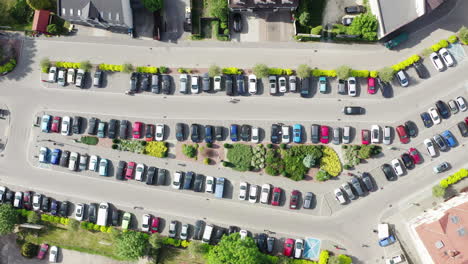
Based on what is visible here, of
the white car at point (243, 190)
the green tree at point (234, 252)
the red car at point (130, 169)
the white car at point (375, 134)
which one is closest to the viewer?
the green tree at point (234, 252)

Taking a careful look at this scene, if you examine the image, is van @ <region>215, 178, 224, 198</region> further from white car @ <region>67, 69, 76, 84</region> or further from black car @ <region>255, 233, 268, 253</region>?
white car @ <region>67, 69, 76, 84</region>

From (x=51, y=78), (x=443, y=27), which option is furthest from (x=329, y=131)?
(x=51, y=78)

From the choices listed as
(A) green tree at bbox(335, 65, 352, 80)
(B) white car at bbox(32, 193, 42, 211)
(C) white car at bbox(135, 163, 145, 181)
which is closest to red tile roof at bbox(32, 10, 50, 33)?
(B) white car at bbox(32, 193, 42, 211)

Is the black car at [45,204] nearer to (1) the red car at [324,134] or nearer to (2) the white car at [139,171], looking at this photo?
(2) the white car at [139,171]

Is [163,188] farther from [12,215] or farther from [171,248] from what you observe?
[12,215]

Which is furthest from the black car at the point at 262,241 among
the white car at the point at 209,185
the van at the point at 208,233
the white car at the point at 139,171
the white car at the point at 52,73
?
the white car at the point at 52,73

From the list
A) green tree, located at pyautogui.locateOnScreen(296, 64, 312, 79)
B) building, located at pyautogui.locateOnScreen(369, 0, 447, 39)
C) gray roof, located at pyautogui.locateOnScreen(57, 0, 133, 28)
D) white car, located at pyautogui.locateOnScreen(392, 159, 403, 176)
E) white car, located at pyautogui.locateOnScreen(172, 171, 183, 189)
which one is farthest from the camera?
white car, located at pyautogui.locateOnScreen(172, 171, 183, 189)
